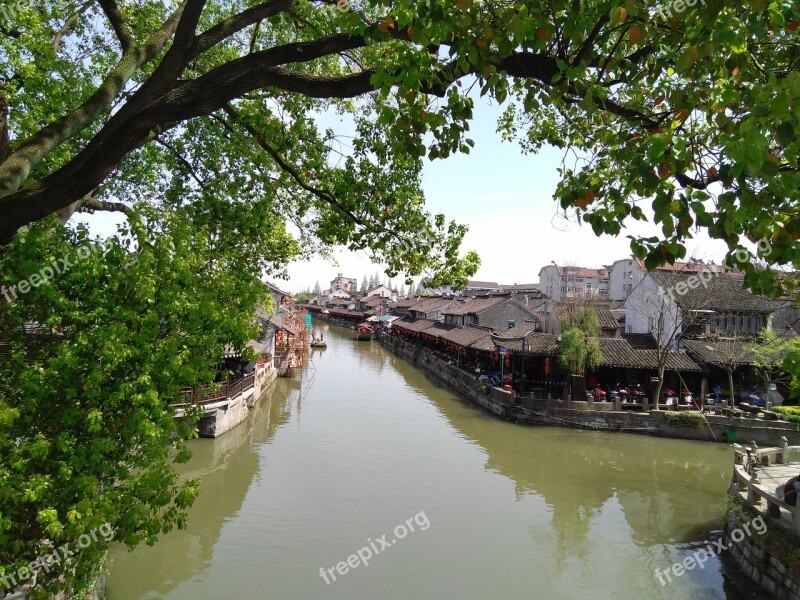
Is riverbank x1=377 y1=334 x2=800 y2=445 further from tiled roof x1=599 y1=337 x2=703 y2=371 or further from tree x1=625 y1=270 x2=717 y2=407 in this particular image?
tiled roof x1=599 y1=337 x2=703 y2=371

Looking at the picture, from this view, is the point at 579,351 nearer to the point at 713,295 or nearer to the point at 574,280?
the point at 713,295

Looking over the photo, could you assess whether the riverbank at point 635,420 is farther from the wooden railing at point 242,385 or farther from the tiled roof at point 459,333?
the wooden railing at point 242,385

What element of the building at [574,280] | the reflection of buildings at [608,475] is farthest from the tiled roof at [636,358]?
the building at [574,280]

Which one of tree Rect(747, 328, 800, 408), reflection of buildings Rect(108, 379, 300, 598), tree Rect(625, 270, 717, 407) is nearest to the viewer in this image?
reflection of buildings Rect(108, 379, 300, 598)

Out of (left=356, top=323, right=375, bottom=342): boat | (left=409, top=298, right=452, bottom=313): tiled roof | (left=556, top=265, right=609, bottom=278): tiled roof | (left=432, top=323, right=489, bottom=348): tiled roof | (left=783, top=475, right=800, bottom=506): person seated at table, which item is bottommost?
(left=783, top=475, right=800, bottom=506): person seated at table

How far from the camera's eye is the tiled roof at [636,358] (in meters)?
21.1

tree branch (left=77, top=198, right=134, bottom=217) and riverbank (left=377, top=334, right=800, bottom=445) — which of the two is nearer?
tree branch (left=77, top=198, right=134, bottom=217)

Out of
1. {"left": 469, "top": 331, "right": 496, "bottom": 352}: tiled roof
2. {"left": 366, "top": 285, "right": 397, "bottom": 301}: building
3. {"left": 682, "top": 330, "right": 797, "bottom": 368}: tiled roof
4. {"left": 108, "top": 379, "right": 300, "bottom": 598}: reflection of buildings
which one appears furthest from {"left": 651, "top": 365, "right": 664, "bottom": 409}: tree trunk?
{"left": 366, "top": 285, "right": 397, "bottom": 301}: building

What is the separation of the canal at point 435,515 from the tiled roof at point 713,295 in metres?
7.14

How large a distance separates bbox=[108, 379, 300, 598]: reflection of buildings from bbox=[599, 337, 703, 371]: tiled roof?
→ 1317cm

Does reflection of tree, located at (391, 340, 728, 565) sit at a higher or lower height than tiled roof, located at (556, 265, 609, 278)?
lower

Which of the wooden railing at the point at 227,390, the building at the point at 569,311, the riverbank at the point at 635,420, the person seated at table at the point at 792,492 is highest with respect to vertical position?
the building at the point at 569,311

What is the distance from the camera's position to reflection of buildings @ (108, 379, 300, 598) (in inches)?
333

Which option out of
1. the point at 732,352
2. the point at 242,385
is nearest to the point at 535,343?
the point at 732,352
